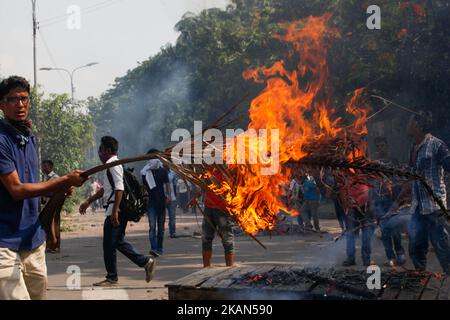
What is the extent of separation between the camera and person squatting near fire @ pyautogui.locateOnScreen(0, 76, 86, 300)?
14.4 feet

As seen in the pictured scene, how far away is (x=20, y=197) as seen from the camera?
14.4 feet

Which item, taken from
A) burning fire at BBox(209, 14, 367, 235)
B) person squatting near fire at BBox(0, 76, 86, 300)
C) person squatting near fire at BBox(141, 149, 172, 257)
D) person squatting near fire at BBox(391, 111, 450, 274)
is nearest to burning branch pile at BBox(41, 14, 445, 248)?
burning fire at BBox(209, 14, 367, 235)

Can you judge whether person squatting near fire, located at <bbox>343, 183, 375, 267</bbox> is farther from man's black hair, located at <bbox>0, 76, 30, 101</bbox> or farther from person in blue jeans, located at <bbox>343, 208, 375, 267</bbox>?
man's black hair, located at <bbox>0, 76, 30, 101</bbox>

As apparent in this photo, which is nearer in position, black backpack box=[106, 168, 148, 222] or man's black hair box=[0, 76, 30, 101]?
man's black hair box=[0, 76, 30, 101]

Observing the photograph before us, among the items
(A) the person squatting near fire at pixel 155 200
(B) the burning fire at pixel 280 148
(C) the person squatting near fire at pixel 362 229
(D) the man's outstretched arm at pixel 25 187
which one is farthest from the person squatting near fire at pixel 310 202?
(D) the man's outstretched arm at pixel 25 187

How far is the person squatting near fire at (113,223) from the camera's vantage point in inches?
345

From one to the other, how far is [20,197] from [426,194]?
16.4 feet

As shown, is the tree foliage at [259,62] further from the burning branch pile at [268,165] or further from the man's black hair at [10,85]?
the man's black hair at [10,85]

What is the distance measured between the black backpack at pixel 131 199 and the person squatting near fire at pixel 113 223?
0.19 ft

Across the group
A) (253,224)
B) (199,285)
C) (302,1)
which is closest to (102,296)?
(199,285)

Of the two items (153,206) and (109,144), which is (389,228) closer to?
(109,144)

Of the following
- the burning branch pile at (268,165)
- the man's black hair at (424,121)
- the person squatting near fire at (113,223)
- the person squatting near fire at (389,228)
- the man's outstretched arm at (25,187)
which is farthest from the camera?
the person squatting near fire at (389,228)

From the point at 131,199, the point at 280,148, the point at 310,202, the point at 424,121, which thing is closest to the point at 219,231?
the point at 131,199

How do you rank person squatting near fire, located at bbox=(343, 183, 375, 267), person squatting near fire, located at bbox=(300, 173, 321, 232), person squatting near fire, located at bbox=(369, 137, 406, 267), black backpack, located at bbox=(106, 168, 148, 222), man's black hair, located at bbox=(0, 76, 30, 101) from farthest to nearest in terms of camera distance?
person squatting near fire, located at bbox=(300, 173, 321, 232) < person squatting near fire, located at bbox=(343, 183, 375, 267) < person squatting near fire, located at bbox=(369, 137, 406, 267) < black backpack, located at bbox=(106, 168, 148, 222) < man's black hair, located at bbox=(0, 76, 30, 101)
